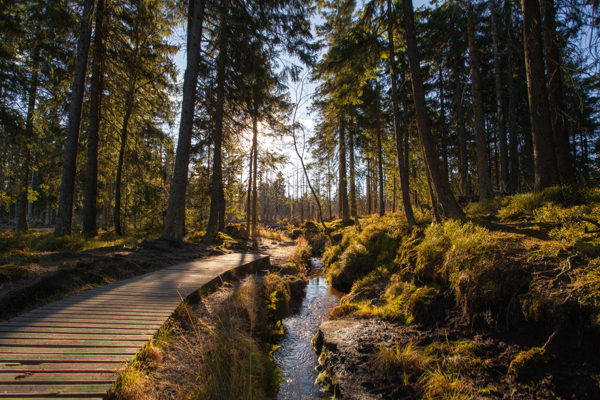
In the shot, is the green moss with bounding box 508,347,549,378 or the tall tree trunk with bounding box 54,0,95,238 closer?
the green moss with bounding box 508,347,549,378

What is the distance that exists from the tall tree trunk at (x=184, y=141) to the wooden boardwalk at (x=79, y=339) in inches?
211

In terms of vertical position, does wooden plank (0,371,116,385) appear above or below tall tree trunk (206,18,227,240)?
below

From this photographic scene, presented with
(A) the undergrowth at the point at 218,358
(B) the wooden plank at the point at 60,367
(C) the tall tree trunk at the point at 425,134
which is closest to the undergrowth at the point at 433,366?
(A) the undergrowth at the point at 218,358

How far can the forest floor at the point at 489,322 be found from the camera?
2742 millimetres

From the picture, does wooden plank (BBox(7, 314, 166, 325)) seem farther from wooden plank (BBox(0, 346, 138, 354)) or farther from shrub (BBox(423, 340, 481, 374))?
shrub (BBox(423, 340, 481, 374))

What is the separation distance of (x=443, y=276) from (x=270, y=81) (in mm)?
12126

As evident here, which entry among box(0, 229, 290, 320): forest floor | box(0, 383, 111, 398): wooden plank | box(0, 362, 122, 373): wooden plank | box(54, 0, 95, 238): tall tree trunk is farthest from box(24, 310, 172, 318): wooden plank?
box(54, 0, 95, 238): tall tree trunk

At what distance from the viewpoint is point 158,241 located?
9289 mm

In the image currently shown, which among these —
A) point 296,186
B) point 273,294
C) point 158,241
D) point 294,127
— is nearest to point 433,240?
point 273,294

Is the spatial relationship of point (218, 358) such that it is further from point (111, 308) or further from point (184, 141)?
point (184, 141)

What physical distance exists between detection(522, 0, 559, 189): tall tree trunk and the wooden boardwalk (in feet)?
30.6

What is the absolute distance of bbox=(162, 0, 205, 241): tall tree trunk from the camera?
9.82 meters

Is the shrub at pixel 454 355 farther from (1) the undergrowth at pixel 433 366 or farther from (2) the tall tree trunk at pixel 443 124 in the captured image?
(2) the tall tree trunk at pixel 443 124

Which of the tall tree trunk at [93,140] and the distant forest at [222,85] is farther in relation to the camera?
the tall tree trunk at [93,140]
